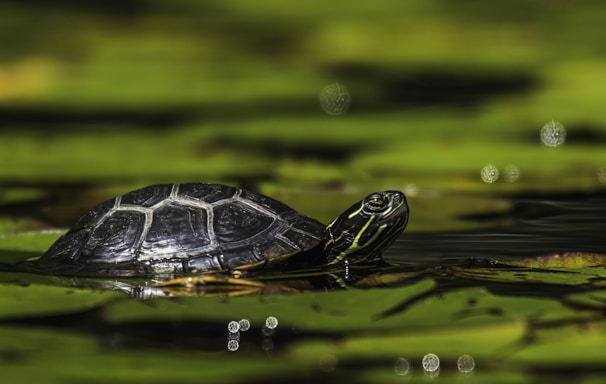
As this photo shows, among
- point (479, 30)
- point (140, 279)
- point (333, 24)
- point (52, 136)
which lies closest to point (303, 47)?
point (333, 24)

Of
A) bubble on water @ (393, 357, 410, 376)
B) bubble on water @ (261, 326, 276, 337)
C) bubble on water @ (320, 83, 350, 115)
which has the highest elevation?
bubble on water @ (320, 83, 350, 115)

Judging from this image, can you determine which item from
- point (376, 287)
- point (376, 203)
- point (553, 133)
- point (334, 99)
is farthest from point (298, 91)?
point (376, 287)

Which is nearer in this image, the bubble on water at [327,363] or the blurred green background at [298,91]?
the bubble on water at [327,363]

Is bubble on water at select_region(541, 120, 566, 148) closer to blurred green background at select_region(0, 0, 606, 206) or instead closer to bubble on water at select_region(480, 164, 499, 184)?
blurred green background at select_region(0, 0, 606, 206)

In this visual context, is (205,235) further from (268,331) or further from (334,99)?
(334,99)

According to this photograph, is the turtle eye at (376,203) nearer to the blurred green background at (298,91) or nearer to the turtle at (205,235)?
the turtle at (205,235)

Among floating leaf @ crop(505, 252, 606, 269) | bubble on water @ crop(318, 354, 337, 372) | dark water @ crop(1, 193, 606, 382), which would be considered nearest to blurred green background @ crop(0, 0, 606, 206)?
dark water @ crop(1, 193, 606, 382)

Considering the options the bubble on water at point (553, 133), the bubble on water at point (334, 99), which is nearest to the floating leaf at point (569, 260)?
the bubble on water at point (553, 133)
